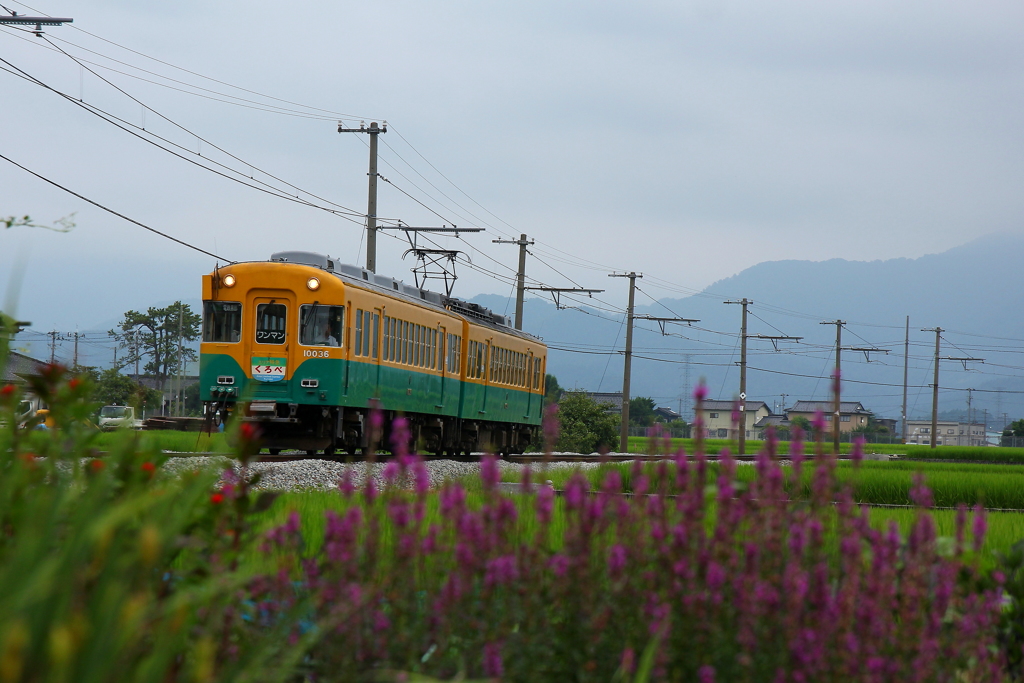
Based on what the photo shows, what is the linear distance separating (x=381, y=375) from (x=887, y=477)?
8.35m

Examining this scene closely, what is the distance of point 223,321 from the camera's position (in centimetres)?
1708

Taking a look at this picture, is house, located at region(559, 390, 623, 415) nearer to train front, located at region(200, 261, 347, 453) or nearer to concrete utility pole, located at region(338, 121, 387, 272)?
concrete utility pole, located at region(338, 121, 387, 272)

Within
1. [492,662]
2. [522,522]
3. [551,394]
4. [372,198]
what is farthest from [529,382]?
[492,662]

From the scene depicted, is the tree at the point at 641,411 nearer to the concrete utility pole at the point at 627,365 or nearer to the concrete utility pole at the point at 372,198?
the concrete utility pole at the point at 627,365

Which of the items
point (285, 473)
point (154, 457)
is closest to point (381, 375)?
point (285, 473)

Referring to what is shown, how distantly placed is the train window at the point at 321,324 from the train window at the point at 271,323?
1.10ft

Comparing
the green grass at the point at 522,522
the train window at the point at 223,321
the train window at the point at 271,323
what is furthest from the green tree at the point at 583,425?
the green grass at the point at 522,522

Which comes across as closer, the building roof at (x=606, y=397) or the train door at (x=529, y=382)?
the train door at (x=529, y=382)

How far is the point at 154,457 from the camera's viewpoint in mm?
3762

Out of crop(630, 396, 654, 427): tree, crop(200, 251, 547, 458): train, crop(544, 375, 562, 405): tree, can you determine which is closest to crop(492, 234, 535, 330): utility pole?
crop(544, 375, 562, 405): tree

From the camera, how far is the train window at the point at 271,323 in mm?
16969

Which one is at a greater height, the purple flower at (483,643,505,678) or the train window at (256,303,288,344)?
the train window at (256,303,288,344)

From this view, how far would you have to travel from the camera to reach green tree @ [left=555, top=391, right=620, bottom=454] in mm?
37375

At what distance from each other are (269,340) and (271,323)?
0.88 feet
